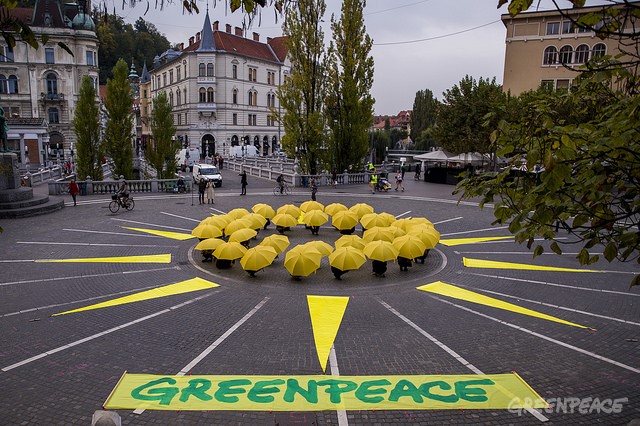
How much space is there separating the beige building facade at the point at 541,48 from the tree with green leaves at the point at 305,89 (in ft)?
72.8

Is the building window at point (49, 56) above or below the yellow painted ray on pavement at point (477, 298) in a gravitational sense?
above

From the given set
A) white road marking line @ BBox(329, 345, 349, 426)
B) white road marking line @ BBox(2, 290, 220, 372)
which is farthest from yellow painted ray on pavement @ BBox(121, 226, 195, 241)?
white road marking line @ BBox(329, 345, 349, 426)

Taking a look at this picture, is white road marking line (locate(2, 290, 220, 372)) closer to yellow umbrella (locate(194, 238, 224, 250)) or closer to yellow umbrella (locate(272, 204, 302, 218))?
yellow umbrella (locate(194, 238, 224, 250))

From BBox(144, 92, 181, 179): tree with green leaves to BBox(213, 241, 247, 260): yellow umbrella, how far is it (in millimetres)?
21533

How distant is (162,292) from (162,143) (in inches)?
911

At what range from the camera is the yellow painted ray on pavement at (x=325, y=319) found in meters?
8.68

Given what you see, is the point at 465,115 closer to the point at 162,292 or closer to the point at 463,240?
the point at 463,240

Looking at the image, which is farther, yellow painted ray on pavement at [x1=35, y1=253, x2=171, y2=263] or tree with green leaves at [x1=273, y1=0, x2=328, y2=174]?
tree with green leaves at [x1=273, y1=0, x2=328, y2=174]

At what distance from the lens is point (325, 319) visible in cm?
1009

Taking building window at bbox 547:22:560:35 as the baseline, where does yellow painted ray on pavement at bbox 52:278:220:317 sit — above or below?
below

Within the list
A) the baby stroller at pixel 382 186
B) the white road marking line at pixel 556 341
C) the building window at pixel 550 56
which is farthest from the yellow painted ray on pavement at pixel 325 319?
the building window at pixel 550 56

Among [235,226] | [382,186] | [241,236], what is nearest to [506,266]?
[241,236]

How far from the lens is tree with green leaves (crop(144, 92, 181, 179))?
3209cm

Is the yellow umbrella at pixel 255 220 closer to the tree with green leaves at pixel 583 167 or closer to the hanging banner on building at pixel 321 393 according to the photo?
the hanging banner on building at pixel 321 393
